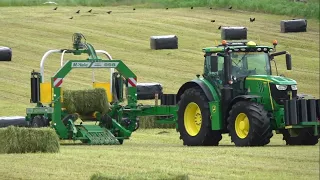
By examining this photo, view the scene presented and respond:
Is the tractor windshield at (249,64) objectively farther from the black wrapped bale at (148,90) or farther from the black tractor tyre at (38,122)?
the black wrapped bale at (148,90)

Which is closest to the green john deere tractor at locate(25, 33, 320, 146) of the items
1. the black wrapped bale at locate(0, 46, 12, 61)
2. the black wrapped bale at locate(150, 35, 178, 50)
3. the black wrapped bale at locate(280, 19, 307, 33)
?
the black wrapped bale at locate(0, 46, 12, 61)

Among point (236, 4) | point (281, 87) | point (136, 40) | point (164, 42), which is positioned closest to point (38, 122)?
point (281, 87)

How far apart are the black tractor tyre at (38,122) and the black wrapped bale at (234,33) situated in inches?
817

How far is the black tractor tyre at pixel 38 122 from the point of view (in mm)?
22922

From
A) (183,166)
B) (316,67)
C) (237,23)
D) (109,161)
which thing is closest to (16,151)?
(109,161)

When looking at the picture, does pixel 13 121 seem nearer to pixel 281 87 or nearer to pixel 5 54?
pixel 281 87

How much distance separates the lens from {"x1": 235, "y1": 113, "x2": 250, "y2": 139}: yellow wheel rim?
20562 millimetres

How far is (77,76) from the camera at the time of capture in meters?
36.2

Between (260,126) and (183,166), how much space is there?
3967 millimetres

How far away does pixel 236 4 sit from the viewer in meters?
53.7

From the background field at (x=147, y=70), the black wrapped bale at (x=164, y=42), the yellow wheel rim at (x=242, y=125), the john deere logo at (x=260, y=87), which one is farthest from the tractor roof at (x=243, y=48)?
the black wrapped bale at (x=164, y=42)

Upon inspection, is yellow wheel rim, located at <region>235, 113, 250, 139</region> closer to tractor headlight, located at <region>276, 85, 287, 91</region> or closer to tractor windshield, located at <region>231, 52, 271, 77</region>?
tractor headlight, located at <region>276, 85, 287, 91</region>

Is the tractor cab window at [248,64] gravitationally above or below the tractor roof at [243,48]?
below

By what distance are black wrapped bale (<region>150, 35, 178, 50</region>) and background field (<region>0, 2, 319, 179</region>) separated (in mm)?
290
